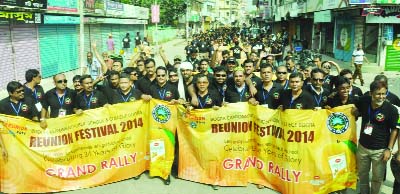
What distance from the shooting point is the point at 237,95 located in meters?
6.86

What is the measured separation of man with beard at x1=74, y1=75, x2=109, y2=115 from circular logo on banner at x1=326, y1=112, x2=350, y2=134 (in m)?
3.54

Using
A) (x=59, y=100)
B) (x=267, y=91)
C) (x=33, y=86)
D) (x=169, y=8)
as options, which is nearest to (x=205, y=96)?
(x=267, y=91)

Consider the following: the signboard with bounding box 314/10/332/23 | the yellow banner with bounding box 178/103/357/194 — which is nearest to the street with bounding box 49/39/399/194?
the yellow banner with bounding box 178/103/357/194

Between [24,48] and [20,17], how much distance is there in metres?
1.73

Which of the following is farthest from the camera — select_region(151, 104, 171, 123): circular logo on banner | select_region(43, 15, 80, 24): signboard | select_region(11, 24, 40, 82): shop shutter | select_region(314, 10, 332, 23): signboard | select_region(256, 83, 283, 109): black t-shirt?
select_region(314, 10, 332, 23): signboard

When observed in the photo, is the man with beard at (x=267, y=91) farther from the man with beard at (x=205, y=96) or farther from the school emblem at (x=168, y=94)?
the school emblem at (x=168, y=94)

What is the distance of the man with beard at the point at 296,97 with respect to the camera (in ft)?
19.6

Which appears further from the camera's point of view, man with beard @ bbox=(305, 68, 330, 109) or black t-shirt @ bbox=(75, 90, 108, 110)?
black t-shirt @ bbox=(75, 90, 108, 110)

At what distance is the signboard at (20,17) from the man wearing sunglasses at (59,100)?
9.10m

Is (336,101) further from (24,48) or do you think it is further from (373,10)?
(24,48)

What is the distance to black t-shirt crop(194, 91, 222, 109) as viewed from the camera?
651 cm

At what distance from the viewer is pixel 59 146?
6152mm

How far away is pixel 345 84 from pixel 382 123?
3.29 ft

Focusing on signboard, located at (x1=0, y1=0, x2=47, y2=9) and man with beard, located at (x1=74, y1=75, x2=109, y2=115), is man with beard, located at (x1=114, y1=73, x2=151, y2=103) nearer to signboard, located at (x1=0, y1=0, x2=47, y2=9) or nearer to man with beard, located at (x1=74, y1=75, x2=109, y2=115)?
man with beard, located at (x1=74, y1=75, x2=109, y2=115)
